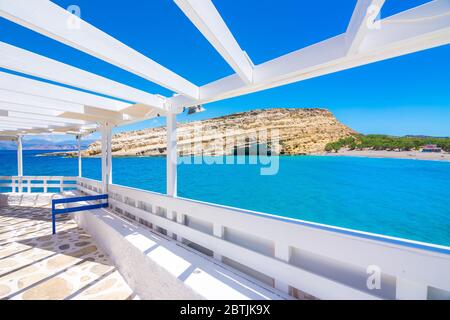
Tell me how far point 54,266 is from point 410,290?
3506mm

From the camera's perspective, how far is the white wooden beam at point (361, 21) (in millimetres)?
898

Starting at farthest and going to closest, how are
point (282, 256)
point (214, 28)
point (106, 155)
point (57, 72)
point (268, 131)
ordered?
point (268, 131)
point (106, 155)
point (57, 72)
point (282, 256)
point (214, 28)

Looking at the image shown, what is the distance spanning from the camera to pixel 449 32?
42.0 inches

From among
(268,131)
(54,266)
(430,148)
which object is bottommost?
(54,266)

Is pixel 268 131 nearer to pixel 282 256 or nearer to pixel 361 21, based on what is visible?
pixel 282 256

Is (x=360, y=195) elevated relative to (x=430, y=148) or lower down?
lower down

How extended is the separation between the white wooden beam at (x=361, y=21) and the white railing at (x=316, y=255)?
1.21 metres

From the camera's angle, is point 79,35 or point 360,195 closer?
point 79,35

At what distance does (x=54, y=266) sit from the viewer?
8.11 ft

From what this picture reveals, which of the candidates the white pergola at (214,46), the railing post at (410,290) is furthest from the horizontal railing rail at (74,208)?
the railing post at (410,290)

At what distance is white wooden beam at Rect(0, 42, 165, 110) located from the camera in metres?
1.66

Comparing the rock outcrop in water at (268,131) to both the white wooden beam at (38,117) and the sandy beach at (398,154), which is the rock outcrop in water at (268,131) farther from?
the white wooden beam at (38,117)

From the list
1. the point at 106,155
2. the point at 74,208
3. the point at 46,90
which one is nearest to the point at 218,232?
the point at 46,90

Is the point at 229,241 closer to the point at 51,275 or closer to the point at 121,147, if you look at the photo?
the point at 51,275
